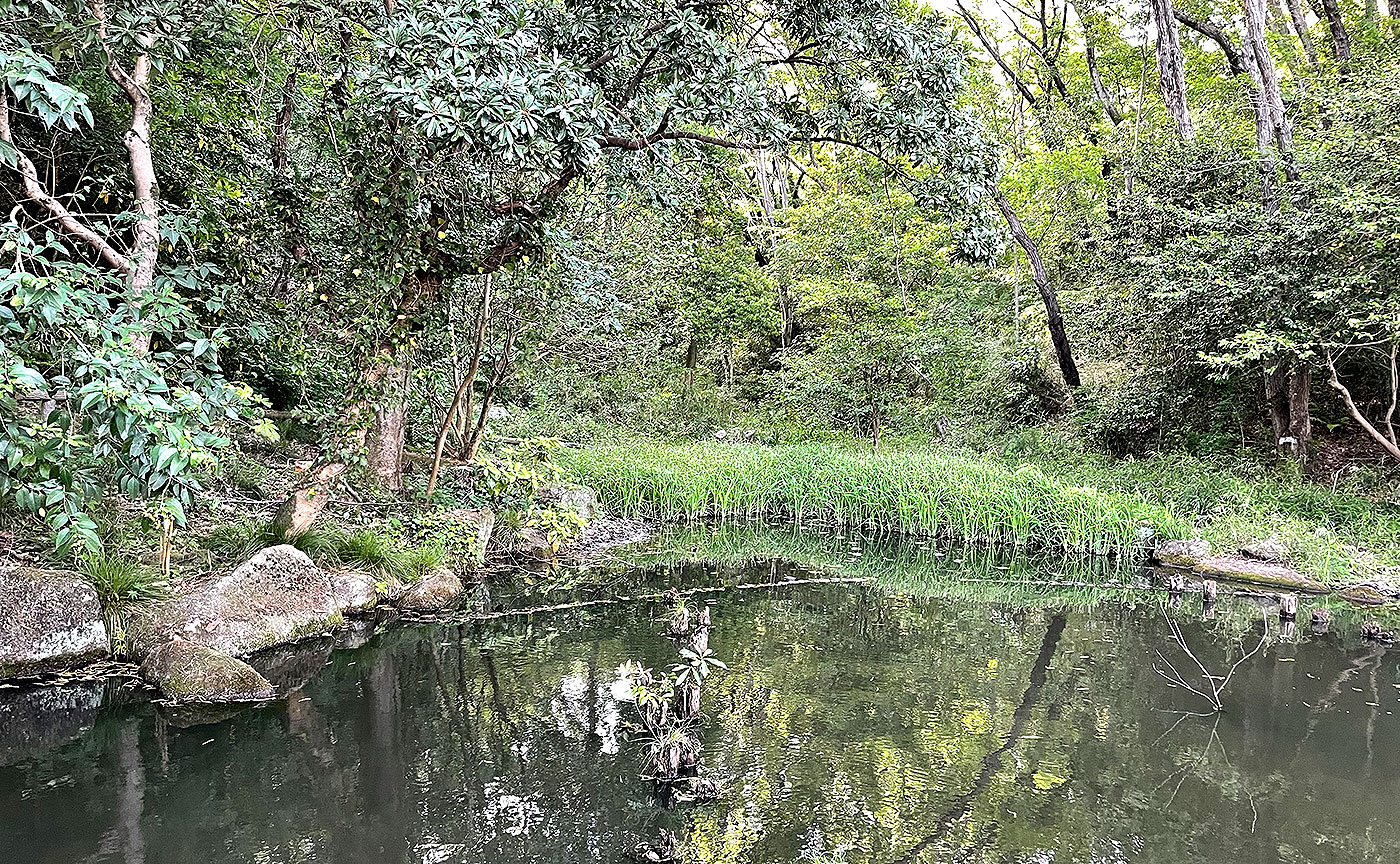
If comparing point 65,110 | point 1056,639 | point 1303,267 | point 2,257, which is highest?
point 1303,267

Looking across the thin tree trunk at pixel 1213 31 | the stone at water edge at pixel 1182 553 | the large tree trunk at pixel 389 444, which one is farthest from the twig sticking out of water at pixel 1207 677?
the thin tree trunk at pixel 1213 31

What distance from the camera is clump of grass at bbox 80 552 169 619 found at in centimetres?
478

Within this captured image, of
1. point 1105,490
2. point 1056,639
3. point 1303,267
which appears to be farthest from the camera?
point 1105,490

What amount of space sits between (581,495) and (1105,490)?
Answer: 6056 mm

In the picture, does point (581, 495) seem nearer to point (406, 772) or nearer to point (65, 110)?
point (406, 772)

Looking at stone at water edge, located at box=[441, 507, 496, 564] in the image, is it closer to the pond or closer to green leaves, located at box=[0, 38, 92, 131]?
the pond

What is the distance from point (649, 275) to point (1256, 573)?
7574 mm

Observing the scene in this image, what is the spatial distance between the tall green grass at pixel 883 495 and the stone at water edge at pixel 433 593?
375cm

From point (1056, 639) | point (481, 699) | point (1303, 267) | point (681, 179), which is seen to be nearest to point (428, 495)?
point (481, 699)

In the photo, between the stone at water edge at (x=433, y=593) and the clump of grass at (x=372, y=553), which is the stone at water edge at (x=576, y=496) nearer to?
the stone at water edge at (x=433, y=593)

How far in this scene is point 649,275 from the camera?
11.1m

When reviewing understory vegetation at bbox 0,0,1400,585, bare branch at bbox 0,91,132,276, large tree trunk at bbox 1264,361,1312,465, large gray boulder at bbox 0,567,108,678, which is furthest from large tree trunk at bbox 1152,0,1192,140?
large gray boulder at bbox 0,567,108,678

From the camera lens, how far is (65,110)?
8.34 ft

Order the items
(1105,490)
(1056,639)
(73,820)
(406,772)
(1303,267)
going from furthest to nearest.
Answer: (1105,490), (1303,267), (1056,639), (406,772), (73,820)
